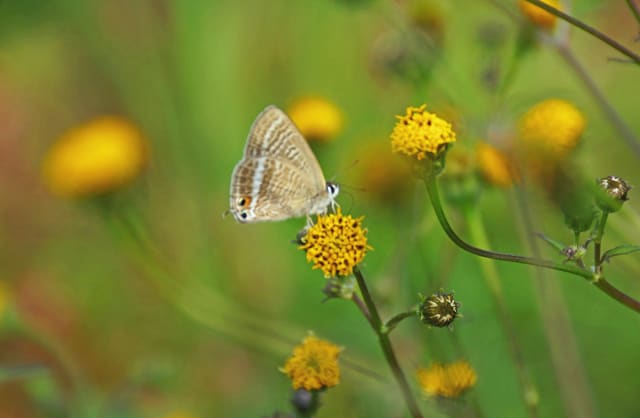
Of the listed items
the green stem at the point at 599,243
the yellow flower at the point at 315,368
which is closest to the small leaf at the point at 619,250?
the green stem at the point at 599,243

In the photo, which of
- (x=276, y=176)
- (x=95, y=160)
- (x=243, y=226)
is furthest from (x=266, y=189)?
(x=243, y=226)

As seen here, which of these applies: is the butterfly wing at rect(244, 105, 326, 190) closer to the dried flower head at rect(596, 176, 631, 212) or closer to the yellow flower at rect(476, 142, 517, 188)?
the yellow flower at rect(476, 142, 517, 188)

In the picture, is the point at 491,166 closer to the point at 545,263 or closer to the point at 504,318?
the point at 504,318

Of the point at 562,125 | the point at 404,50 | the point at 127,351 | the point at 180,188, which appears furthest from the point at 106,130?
the point at 562,125

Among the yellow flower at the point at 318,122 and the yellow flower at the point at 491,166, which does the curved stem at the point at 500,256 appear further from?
the yellow flower at the point at 318,122

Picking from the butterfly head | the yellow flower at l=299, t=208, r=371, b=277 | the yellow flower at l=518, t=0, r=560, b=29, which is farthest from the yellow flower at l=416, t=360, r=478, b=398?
the yellow flower at l=518, t=0, r=560, b=29
